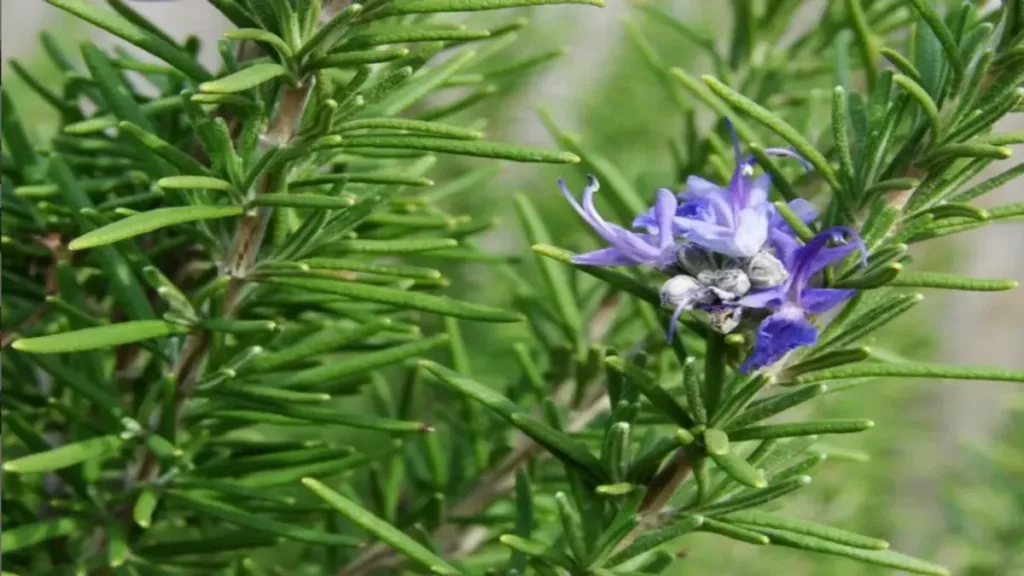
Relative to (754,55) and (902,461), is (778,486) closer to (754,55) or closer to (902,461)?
(754,55)

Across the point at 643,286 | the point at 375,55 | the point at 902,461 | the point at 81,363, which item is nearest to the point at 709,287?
the point at 643,286

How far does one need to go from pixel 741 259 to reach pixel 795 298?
26 mm

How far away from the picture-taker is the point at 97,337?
17.0 inches

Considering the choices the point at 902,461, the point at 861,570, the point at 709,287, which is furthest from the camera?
the point at 902,461

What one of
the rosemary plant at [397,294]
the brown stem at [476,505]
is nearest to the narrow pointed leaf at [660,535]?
the rosemary plant at [397,294]

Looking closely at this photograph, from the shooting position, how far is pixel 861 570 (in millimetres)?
963

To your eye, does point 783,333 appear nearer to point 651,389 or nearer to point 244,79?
point 651,389

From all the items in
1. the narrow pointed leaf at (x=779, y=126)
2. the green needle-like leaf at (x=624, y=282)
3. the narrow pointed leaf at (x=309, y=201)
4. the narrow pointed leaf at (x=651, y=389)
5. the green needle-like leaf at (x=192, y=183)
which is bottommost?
the narrow pointed leaf at (x=651, y=389)

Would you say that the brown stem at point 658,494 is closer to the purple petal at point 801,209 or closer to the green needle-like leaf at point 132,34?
the purple petal at point 801,209

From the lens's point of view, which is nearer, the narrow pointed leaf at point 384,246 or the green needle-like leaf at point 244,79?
the green needle-like leaf at point 244,79

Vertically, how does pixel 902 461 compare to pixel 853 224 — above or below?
below

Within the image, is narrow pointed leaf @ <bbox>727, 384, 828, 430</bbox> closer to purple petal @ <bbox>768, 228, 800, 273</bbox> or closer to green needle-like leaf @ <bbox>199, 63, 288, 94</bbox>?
purple petal @ <bbox>768, 228, 800, 273</bbox>

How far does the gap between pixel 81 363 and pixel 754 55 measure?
0.53 meters

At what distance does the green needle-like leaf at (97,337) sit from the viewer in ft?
1.35
